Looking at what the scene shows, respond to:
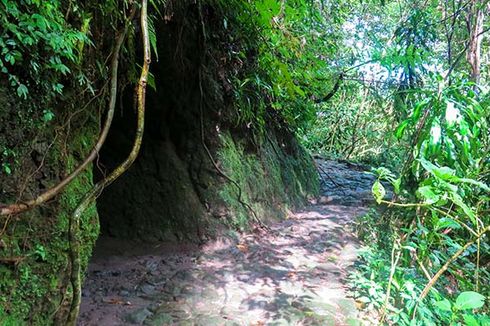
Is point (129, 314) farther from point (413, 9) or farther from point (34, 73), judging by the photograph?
point (413, 9)

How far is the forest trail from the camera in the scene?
311cm

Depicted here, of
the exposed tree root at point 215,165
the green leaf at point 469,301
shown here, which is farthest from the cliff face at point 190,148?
the green leaf at point 469,301

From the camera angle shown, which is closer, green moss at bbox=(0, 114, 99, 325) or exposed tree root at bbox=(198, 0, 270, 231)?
green moss at bbox=(0, 114, 99, 325)

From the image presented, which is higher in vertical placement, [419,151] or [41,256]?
[419,151]

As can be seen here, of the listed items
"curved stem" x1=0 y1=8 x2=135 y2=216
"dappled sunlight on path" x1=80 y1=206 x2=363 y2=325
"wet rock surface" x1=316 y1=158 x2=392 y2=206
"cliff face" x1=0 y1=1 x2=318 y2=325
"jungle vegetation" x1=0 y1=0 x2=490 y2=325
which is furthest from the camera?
"wet rock surface" x1=316 y1=158 x2=392 y2=206

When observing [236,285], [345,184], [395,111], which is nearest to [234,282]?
[236,285]

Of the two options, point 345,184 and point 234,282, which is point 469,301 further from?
point 345,184

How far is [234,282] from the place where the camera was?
12.3 feet

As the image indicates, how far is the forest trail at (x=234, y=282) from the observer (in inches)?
122

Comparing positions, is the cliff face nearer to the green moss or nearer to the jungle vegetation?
the jungle vegetation

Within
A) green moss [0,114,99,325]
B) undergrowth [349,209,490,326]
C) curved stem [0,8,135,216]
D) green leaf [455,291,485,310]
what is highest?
curved stem [0,8,135,216]

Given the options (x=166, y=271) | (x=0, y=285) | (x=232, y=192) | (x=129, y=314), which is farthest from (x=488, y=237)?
(x=0, y=285)

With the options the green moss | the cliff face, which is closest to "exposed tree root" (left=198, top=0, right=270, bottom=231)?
the cliff face

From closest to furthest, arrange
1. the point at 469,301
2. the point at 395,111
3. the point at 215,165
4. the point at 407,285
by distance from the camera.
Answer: the point at 469,301 < the point at 407,285 < the point at 215,165 < the point at 395,111
